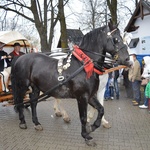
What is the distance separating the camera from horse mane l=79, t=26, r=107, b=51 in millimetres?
4473

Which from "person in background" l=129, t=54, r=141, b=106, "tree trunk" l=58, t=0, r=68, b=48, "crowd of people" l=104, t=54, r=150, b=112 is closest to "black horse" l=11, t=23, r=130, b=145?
→ "crowd of people" l=104, t=54, r=150, b=112

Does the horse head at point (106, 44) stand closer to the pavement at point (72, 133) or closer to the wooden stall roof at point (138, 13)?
the pavement at point (72, 133)

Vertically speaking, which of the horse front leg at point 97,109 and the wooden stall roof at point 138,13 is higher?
the wooden stall roof at point 138,13

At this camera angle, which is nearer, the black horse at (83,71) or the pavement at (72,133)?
the black horse at (83,71)

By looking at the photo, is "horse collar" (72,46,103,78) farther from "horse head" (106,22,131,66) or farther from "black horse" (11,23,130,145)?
"horse head" (106,22,131,66)

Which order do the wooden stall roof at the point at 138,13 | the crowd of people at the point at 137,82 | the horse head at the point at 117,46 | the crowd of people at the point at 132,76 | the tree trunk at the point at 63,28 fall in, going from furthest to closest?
the tree trunk at the point at 63,28
the wooden stall roof at the point at 138,13
the crowd of people at the point at 137,82
the crowd of people at the point at 132,76
the horse head at the point at 117,46

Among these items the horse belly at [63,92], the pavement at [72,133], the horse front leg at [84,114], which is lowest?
the pavement at [72,133]

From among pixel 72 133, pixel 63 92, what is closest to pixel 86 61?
pixel 63 92

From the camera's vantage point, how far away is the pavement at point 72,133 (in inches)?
182

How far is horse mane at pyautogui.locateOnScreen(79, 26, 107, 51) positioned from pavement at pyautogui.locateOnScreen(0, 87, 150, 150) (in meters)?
1.90

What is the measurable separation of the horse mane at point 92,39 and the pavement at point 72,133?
1897 mm

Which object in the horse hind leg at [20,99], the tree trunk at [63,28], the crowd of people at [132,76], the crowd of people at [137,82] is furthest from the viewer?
the tree trunk at [63,28]

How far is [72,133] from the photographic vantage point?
537cm

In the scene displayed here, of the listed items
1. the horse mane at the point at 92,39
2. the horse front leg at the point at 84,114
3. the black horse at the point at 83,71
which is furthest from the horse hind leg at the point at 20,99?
the horse mane at the point at 92,39
